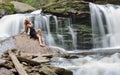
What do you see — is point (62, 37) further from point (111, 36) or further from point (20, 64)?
point (20, 64)

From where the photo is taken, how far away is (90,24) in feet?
57.6

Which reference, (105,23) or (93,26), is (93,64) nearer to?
(93,26)

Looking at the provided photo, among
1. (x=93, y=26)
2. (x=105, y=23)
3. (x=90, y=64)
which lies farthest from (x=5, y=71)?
(x=105, y=23)

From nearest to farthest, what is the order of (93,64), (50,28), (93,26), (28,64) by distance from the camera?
1. (28,64)
2. (93,64)
3. (50,28)
4. (93,26)

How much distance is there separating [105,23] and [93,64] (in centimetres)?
743

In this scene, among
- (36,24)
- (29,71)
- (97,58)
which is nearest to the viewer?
(29,71)

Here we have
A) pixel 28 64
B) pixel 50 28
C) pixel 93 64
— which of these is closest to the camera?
pixel 28 64

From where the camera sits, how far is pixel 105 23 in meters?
17.6

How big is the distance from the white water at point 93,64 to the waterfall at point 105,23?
5.24 metres

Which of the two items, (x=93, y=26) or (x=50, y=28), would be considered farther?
(x=93, y=26)

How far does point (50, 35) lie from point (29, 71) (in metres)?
8.15

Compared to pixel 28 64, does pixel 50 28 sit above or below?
above

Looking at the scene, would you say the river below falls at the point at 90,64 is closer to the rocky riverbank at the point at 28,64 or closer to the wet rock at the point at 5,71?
the rocky riverbank at the point at 28,64

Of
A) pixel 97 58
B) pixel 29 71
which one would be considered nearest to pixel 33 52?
pixel 97 58
